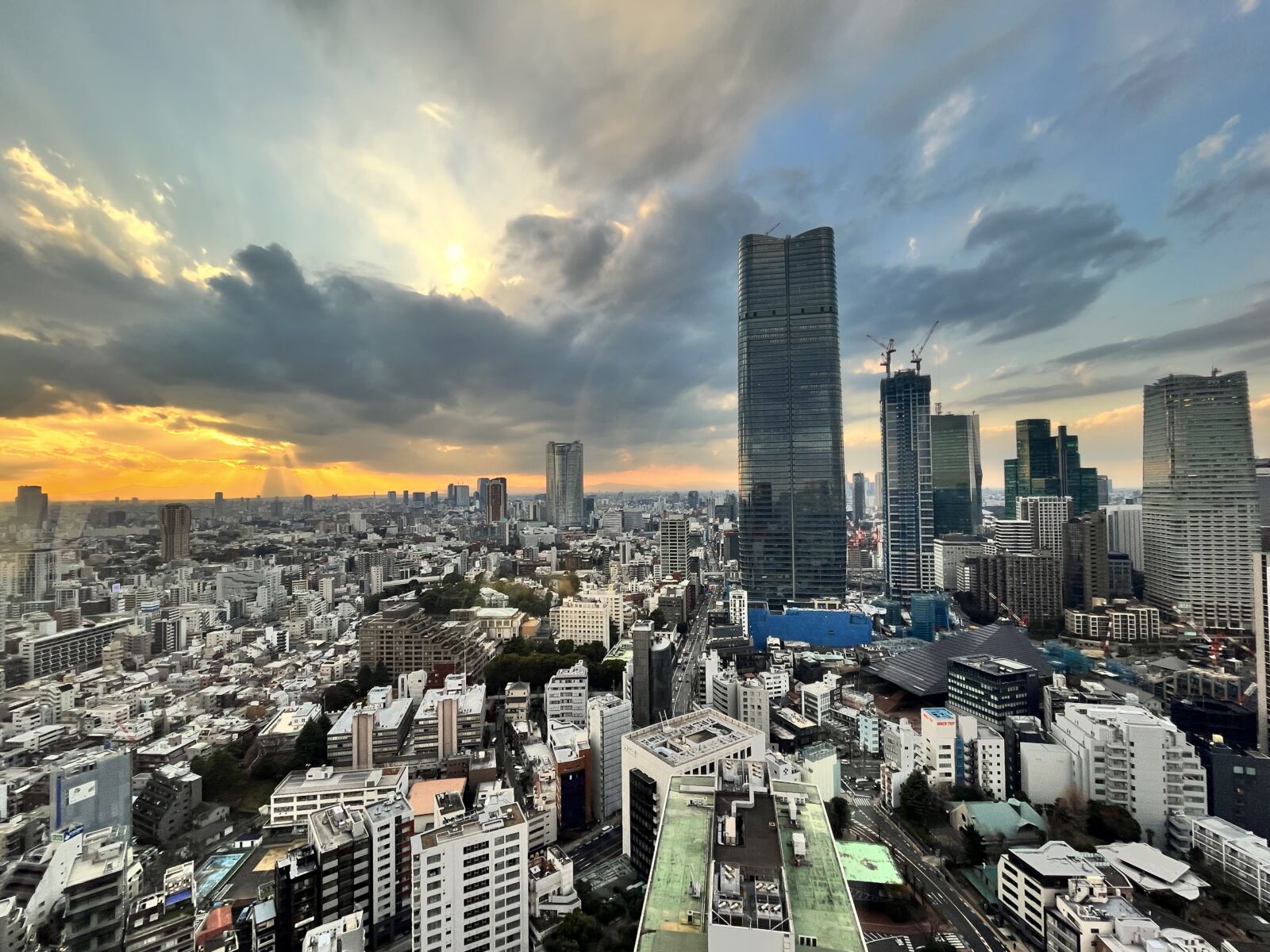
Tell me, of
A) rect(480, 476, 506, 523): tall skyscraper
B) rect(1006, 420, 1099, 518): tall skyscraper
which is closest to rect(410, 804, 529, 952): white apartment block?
rect(480, 476, 506, 523): tall skyscraper

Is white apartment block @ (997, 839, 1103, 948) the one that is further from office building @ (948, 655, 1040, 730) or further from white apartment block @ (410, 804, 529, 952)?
white apartment block @ (410, 804, 529, 952)

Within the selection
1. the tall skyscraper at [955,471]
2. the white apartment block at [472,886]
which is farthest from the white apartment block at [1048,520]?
the white apartment block at [472,886]

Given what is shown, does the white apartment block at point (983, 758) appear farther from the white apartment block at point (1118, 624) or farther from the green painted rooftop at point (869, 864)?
the white apartment block at point (1118, 624)

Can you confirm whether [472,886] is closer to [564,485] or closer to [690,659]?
[690,659]

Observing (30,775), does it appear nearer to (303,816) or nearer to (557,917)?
(303,816)

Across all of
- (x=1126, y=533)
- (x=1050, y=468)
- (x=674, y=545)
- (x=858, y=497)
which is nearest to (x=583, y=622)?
(x=674, y=545)

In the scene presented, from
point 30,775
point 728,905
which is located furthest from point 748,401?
point 30,775
